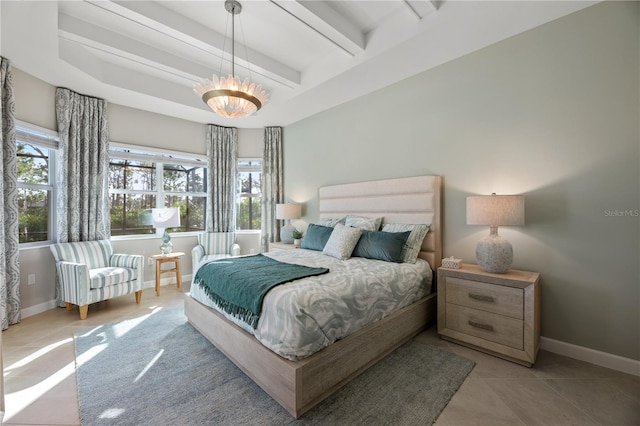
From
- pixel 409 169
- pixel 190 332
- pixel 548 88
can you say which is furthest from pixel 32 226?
pixel 548 88

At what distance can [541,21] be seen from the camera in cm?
241

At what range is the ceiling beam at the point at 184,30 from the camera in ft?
7.95

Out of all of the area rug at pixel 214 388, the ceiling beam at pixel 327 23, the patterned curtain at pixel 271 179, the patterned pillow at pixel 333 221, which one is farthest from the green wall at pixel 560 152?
the patterned curtain at pixel 271 179

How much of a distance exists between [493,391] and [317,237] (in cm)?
227

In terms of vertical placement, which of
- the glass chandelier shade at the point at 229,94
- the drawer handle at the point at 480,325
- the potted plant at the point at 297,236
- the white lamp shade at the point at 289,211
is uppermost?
the glass chandelier shade at the point at 229,94

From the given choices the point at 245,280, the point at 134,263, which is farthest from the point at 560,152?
the point at 134,263

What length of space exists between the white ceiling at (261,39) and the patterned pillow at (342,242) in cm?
188

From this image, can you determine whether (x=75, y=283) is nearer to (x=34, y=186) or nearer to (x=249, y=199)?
(x=34, y=186)

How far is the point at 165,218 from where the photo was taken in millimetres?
4137

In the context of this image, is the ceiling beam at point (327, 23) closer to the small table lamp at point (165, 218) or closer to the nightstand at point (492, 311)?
the nightstand at point (492, 311)

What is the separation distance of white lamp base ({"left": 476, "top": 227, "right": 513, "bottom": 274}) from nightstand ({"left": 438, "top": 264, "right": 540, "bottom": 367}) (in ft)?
0.19

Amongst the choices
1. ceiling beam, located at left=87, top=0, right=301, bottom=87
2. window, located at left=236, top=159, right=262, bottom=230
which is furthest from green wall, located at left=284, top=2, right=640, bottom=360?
window, located at left=236, top=159, right=262, bottom=230

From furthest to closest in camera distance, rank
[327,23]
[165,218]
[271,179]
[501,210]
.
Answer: [271,179] < [165,218] < [327,23] < [501,210]

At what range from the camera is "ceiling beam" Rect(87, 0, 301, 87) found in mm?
2424
